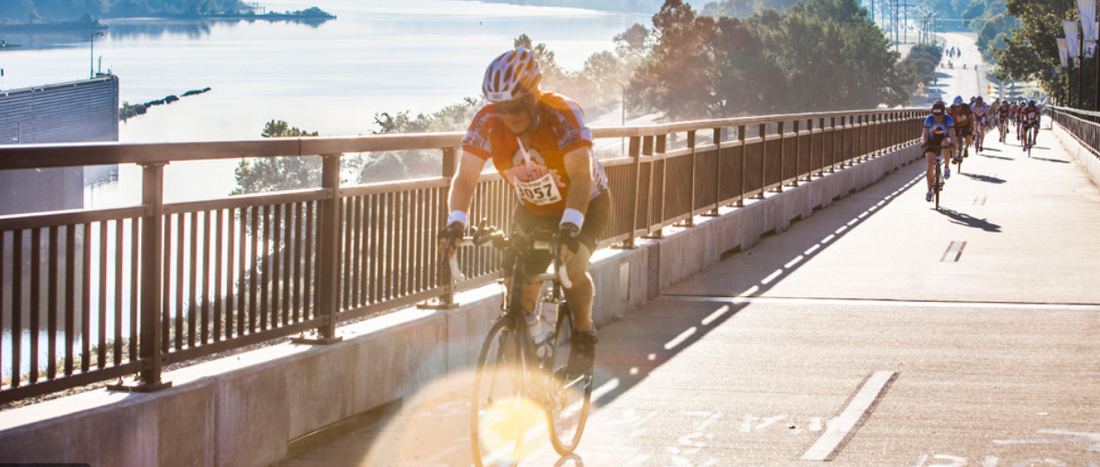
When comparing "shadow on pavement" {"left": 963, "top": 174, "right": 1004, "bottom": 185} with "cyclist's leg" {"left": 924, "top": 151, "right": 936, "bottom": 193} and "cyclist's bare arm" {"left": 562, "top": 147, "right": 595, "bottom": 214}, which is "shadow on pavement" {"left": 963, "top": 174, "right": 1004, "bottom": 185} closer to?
"cyclist's leg" {"left": 924, "top": 151, "right": 936, "bottom": 193}

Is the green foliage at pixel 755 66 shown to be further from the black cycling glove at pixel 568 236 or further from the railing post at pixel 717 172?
the black cycling glove at pixel 568 236

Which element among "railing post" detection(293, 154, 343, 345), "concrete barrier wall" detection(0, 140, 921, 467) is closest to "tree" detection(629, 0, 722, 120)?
"concrete barrier wall" detection(0, 140, 921, 467)

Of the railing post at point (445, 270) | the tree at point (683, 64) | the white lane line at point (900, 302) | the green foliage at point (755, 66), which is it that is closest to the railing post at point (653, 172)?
the white lane line at point (900, 302)

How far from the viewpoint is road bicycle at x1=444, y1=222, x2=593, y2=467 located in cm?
582

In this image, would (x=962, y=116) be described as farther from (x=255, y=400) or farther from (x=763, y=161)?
(x=255, y=400)

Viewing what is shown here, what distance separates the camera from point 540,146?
6.15 m

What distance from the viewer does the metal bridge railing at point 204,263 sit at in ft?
17.0

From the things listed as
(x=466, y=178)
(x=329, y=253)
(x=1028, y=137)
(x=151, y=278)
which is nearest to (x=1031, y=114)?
(x=1028, y=137)

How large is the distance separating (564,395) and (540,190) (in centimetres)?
96

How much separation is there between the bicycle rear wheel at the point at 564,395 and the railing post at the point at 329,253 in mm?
1271

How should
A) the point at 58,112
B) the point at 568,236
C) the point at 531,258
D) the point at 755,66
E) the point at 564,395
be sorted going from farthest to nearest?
1. the point at 755,66
2. the point at 58,112
3. the point at 564,395
4. the point at 531,258
5. the point at 568,236

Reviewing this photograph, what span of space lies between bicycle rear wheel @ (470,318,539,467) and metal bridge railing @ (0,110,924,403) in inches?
49.6

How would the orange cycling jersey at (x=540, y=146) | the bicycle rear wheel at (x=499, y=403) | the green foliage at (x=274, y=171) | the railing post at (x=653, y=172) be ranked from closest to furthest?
the bicycle rear wheel at (x=499, y=403), the orange cycling jersey at (x=540, y=146), the railing post at (x=653, y=172), the green foliage at (x=274, y=171)

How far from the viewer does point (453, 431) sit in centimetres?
725
